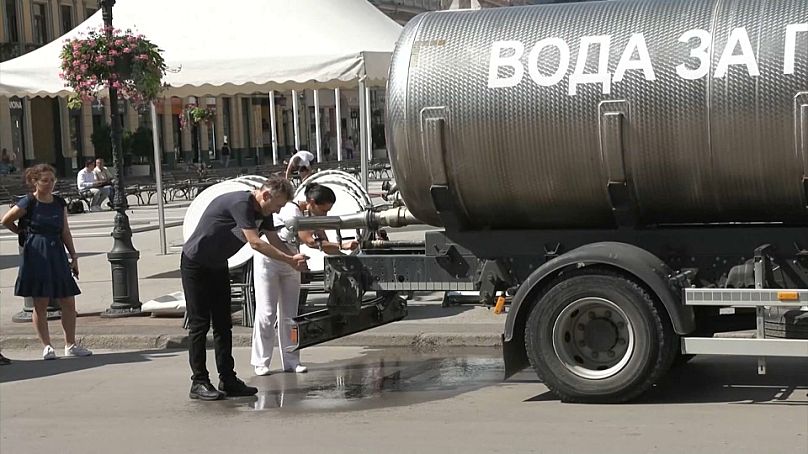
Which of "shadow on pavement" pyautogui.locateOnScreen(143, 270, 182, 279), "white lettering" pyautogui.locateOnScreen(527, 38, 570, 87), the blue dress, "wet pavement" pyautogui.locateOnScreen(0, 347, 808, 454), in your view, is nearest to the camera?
"wet pavement" pyautogui.locateOnScreen(0, 347, 808, 454)

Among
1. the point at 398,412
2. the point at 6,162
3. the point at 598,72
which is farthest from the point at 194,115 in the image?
the point at 598,72

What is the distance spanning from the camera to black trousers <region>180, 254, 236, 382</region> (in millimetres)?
9930

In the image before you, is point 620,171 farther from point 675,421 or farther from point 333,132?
point 333,132

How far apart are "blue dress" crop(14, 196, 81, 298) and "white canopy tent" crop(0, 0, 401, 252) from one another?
202 inches

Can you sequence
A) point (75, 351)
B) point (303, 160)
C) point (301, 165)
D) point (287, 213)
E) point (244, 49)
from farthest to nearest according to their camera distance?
point (244, 49)
point (303, 160)
point (301, 165)
point (75, 351)
point (287, 213)

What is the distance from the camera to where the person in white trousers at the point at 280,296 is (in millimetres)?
10812

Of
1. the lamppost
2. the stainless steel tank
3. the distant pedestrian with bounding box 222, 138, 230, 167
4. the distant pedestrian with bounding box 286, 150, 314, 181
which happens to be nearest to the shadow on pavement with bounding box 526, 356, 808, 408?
the stainless steel tank

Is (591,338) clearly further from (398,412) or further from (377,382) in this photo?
(377,382)

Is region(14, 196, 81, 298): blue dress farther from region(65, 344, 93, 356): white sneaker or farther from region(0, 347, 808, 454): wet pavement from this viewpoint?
region(0, 347, 808, 454): wet pavement

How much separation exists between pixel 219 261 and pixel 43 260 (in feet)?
9.29

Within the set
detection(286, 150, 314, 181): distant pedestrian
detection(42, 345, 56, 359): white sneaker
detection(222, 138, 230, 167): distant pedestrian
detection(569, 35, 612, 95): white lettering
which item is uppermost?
detection(569, 35, 612, 95): white lettering

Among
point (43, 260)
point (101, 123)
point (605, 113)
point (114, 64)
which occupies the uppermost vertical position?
point (114, 64)

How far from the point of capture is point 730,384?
9.73 metres

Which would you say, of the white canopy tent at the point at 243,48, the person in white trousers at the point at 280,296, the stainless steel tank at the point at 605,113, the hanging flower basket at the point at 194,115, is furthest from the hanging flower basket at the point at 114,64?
the hanging flower basket at the point at 194,115
